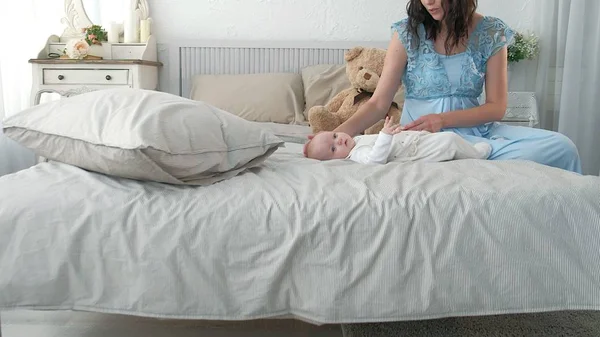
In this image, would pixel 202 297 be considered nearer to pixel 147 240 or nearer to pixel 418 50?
pixel 147 240

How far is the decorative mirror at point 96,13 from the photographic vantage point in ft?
11.9

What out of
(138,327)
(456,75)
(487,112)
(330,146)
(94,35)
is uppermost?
(94,35)

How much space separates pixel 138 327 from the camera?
1.76 m

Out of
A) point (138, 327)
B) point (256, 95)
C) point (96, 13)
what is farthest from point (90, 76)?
point (138, 327)

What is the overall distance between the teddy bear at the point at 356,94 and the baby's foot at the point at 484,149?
3.35ft

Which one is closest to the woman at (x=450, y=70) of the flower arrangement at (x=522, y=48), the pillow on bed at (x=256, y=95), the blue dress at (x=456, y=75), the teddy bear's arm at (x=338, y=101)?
the blue dress at (x=456, y=75)

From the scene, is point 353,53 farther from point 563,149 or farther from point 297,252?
point 297,252

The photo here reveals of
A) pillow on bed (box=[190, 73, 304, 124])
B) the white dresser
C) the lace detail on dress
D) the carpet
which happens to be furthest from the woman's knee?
the white dresser

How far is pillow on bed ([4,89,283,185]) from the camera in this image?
1334 mm

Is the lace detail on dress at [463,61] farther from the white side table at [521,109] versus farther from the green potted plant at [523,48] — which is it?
the green potted plant at [523,48]

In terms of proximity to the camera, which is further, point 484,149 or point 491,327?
point 484,149

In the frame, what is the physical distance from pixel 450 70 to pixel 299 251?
3.61ft

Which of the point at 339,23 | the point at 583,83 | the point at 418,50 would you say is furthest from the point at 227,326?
the point at 583,83

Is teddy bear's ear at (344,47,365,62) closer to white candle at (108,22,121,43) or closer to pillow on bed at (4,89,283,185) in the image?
white candle at (108,22,121,43)
